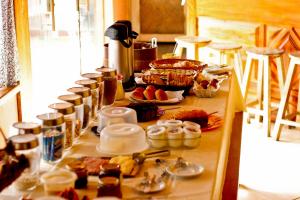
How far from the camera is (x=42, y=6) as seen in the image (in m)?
3.95

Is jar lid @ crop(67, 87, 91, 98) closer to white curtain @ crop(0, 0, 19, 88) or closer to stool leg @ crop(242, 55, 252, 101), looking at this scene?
white curtain @ crop(0, 0, 19, 88)

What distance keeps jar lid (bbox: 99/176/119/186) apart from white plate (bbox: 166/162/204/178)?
251 mm

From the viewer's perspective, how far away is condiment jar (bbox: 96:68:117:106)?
240 centimetres

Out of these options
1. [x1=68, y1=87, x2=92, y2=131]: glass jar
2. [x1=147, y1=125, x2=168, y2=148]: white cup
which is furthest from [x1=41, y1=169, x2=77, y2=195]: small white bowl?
[x1=68, y1=87, x2=92, y2=131]: glass jar

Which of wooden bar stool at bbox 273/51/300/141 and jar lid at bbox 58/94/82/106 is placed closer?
jar lid at bbox 58/94/82/106

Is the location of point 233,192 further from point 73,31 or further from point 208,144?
point 73,31

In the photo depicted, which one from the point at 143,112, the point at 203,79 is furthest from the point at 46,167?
the point at 203,79

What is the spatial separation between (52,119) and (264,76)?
299 cm

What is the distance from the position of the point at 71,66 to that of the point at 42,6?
124cm

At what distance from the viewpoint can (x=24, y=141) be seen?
154cm

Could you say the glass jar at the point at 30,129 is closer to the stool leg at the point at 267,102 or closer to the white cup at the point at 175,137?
the white cup at the point at 175,137

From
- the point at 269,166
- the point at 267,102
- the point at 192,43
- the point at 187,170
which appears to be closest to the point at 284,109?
the point at 267,102

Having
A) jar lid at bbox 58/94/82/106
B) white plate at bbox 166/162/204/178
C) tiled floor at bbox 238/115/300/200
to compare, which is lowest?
tiled floor at bbox 238/115/300/200

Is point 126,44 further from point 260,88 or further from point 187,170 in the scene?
point 260,88
